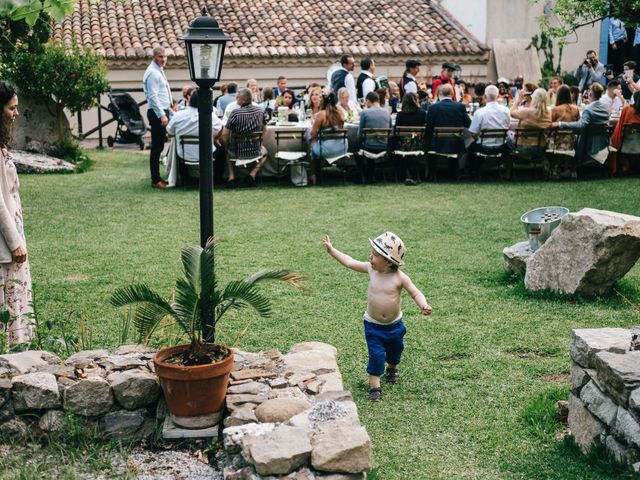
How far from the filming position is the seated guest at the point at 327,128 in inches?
494

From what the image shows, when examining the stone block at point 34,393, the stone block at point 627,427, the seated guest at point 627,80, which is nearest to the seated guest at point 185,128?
the stone block at point 34,393

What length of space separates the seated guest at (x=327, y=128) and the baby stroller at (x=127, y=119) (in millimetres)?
7330

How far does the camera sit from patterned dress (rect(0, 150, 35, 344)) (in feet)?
17.1

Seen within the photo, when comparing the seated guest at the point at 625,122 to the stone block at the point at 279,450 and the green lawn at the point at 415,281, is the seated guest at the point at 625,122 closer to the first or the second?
the green lawn at the point at 415,281

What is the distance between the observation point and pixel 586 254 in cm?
659

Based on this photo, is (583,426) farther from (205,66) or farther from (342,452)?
(205,66)

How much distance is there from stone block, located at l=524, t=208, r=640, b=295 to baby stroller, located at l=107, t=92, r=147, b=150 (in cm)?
1356

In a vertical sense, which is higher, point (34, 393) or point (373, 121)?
point (373, 121)

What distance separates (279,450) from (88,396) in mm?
1231

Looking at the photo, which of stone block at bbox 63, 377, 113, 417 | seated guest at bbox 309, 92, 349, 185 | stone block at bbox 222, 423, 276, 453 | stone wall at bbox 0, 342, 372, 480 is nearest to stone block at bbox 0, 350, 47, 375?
stone wall at bbox 0, 342, 372, 480

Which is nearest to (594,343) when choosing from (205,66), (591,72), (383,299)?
(383,299)

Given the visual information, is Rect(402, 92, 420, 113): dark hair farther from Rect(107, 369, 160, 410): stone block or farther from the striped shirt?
Rect(107, 369, 160, 410): stone block

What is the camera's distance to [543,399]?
16.2 ft

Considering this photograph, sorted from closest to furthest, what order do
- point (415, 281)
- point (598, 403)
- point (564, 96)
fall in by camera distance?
point (598, 403), point (415, 281), point (564, 96)
